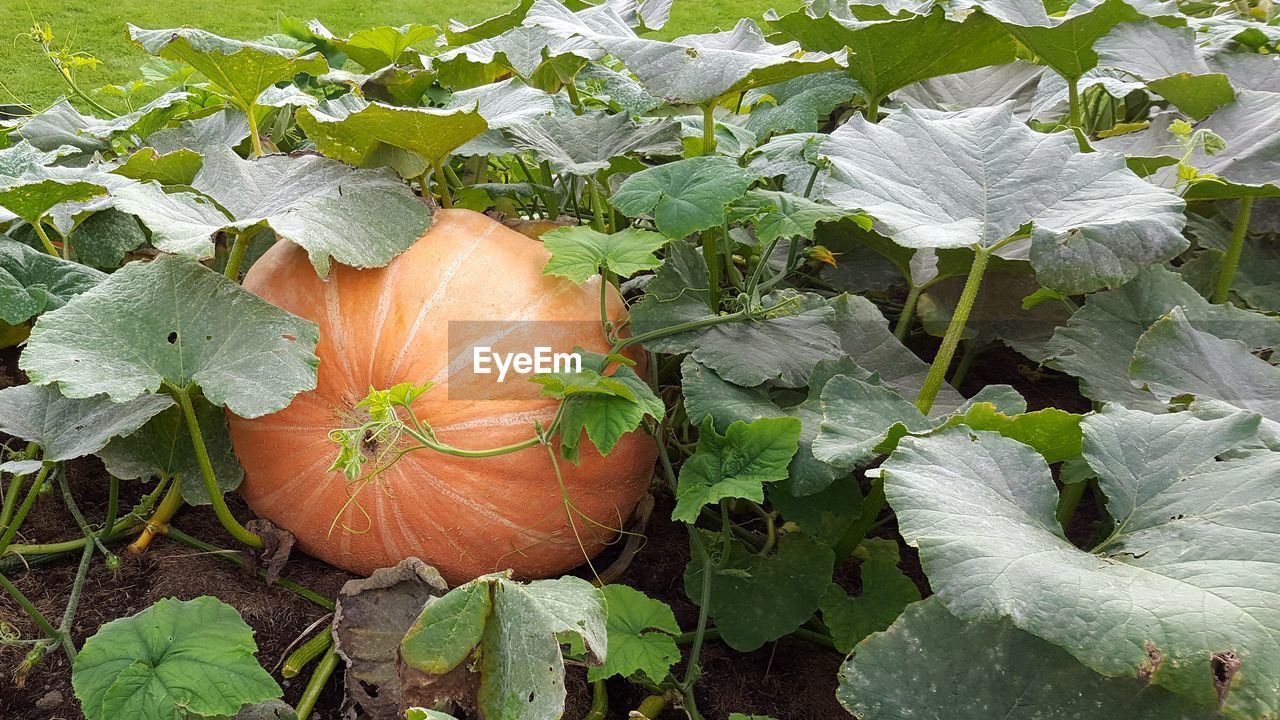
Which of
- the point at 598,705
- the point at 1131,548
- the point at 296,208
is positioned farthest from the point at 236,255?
the point at 1131,548

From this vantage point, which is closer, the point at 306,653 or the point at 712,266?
the point at 306,653

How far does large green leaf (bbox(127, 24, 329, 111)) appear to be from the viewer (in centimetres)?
153

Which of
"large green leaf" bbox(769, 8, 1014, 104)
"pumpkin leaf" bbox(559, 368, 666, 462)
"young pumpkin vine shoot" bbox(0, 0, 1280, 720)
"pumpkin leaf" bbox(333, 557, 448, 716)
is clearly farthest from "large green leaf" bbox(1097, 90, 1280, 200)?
"pumpkin leaf" bbox(333, 557, 448, 716)

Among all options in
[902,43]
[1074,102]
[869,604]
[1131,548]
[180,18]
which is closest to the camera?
[1131,548]

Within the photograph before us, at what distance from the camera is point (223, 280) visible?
1.34m

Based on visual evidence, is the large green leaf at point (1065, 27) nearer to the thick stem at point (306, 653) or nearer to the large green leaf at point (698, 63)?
the large green leaf at point (698, 63)

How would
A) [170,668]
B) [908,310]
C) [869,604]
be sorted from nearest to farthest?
[170,668] → [869,604] → [908,310]

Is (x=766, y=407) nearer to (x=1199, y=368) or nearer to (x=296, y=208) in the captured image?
(x=1199, y=368)

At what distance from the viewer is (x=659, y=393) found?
1691mm

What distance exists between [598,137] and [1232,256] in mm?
1087

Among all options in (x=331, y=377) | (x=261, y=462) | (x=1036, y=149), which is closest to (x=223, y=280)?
(x=331, y=377)

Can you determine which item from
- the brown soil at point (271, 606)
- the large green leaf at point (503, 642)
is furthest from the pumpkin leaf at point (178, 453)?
the large green leaf at point (503, 642)

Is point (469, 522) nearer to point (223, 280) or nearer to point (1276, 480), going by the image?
point (223, 280)

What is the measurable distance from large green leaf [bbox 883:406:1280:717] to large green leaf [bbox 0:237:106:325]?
4.31 ft
